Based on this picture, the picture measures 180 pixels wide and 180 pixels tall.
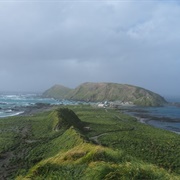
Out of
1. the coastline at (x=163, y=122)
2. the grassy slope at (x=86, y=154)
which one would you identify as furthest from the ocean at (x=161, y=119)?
the grassy slope at (x=86, y=154)

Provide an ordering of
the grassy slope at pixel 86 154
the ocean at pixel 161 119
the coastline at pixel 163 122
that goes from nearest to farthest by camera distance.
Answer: the grassy slope at pixel 86 154 < the coastline at pixel 163 122 < the ocean at pixel 161 119

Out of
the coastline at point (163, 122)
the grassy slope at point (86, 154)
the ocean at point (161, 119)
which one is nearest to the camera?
the grassy slope at point (86, 154)

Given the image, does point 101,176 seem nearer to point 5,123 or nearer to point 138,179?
point 138,179

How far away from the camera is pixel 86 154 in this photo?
24781mm

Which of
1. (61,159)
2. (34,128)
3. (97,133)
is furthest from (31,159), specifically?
(34,128)

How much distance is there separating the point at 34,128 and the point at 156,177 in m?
59.2

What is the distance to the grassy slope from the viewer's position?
732 inches

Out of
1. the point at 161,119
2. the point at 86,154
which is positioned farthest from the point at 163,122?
the point at 86,154

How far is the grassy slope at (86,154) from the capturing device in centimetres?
1859

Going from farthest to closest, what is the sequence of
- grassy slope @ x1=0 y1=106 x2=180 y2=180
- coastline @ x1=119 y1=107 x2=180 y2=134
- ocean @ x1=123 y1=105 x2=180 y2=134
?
ocean @ x1=123 y1=105 x2=180 y2=134
coastline @ x1=119 y1=107 x2=180 y2=134
grassy slope @ x1=0 y1=106 x2=180 y2=180

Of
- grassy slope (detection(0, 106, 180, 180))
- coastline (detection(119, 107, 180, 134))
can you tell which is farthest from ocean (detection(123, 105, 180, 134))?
grassy slope (detection(0, 106, 180, 180))

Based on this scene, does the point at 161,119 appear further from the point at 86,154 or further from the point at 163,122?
the point at 86,154

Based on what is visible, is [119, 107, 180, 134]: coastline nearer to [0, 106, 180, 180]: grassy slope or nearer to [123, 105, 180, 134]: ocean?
[123, 105, 180, 134]: ocean

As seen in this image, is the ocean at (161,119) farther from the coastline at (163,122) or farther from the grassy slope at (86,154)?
the grassy slope at (86,154)
